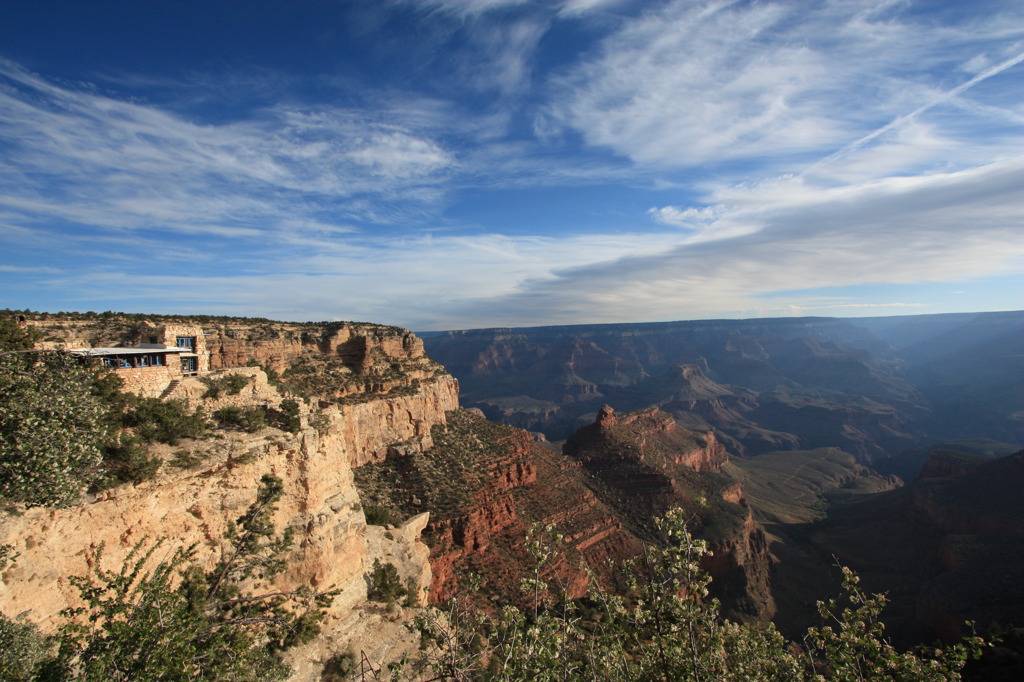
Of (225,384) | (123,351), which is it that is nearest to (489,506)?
(225,384)

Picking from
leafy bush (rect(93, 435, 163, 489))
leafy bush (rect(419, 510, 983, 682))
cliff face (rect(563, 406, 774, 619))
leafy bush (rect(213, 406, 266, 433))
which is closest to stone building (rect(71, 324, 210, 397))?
leafy bush (rect(213, 406, 266, 433))

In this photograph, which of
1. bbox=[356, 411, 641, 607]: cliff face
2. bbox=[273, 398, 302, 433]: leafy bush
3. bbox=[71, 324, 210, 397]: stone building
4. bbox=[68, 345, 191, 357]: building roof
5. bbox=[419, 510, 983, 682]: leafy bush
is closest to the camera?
bbox=[419, 510, 983, 682]: leafy bush

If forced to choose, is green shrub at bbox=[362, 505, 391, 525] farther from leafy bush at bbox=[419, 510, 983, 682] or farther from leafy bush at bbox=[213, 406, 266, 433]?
leafy bush at bbox=[419, 510, 983, 682]

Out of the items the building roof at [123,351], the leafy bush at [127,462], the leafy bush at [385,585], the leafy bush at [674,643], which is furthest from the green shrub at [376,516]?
the leafy bush at [674,643]

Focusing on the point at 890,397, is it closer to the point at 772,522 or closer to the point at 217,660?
the point at 772,522

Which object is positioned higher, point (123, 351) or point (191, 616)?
point (123, 351)

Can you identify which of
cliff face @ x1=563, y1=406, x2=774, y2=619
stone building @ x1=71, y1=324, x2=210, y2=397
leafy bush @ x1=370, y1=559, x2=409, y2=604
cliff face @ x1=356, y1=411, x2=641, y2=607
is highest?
stone building @ x1=71, y1=324, x2=210, y2=397

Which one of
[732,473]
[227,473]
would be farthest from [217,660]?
[732,473]

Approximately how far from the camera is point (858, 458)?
141 meters

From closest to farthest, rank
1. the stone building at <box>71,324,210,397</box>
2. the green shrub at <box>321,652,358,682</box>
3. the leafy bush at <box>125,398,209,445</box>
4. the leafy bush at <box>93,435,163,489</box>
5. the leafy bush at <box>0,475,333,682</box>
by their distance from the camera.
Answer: the leafy bush at <box>0,475,333,682</box> → the leafy bush at <box>93,435,163,489</box> → the leafy bush at <box>125,398,209,445</box> → the green shrub at <box>321,652,358,682</box> → the stone building at <box>71,324,210,397</box>

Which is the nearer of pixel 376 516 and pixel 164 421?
pixel 164 421

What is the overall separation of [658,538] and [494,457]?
2055 cm

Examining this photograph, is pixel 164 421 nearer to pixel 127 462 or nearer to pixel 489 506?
pixel 127 462

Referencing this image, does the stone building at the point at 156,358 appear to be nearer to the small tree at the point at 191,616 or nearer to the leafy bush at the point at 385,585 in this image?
the small tree at the point at 191,616
